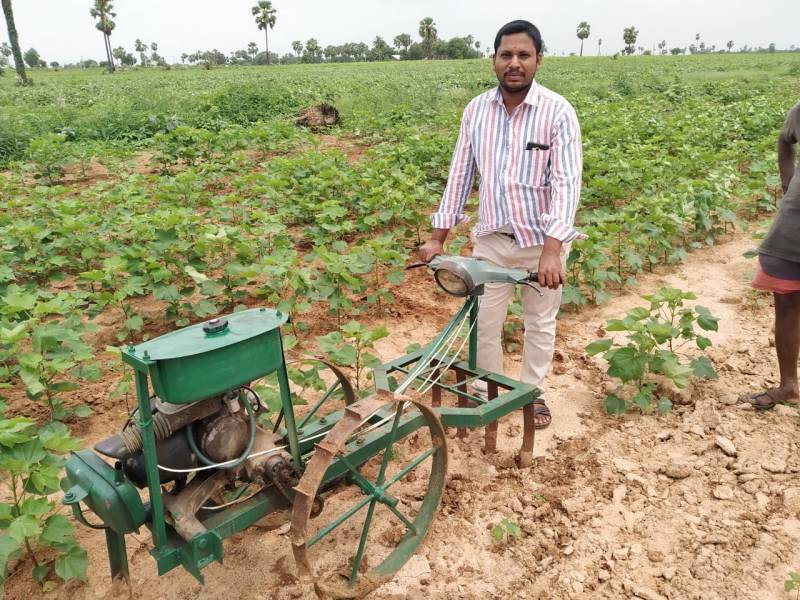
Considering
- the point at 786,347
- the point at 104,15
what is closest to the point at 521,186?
the point at 786,347

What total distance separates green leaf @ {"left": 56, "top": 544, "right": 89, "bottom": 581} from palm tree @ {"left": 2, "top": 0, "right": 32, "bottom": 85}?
31841mm

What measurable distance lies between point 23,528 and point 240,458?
813 millimetres

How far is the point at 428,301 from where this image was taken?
5.27 meters

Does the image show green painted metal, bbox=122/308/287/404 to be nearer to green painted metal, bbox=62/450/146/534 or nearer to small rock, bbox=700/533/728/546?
green painted metal, bbox=62/450/146/534

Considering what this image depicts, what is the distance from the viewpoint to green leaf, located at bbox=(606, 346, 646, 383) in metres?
3.63

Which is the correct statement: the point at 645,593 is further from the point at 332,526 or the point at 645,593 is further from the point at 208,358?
the point at 208,358

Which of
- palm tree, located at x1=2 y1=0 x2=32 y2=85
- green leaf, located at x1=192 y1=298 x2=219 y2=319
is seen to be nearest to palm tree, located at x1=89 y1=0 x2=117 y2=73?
palm tree, located at x1=2 y1=0 x2=32 y2=85

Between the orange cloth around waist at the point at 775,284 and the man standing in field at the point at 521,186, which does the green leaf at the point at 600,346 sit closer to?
the man standing in field at the point at 521,186

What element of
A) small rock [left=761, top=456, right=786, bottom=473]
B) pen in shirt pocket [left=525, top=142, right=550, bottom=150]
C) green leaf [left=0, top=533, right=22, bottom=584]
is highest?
pen in shirt pocket [left=525, top=142, right=550, bottom=150]

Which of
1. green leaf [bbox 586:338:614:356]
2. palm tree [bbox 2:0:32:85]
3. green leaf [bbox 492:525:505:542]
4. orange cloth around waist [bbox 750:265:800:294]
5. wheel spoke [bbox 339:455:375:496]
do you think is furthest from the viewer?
palm tree [bbox 2:0:32:85]

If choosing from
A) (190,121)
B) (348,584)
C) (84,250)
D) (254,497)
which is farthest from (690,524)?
(190,121)

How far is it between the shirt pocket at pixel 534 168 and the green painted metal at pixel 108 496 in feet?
7.27

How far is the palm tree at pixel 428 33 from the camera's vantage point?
77.7 m

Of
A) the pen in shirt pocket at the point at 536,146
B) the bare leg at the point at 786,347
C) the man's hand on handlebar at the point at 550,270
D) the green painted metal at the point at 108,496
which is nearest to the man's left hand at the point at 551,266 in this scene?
the man's hand on handlebar at the point at 550,270
